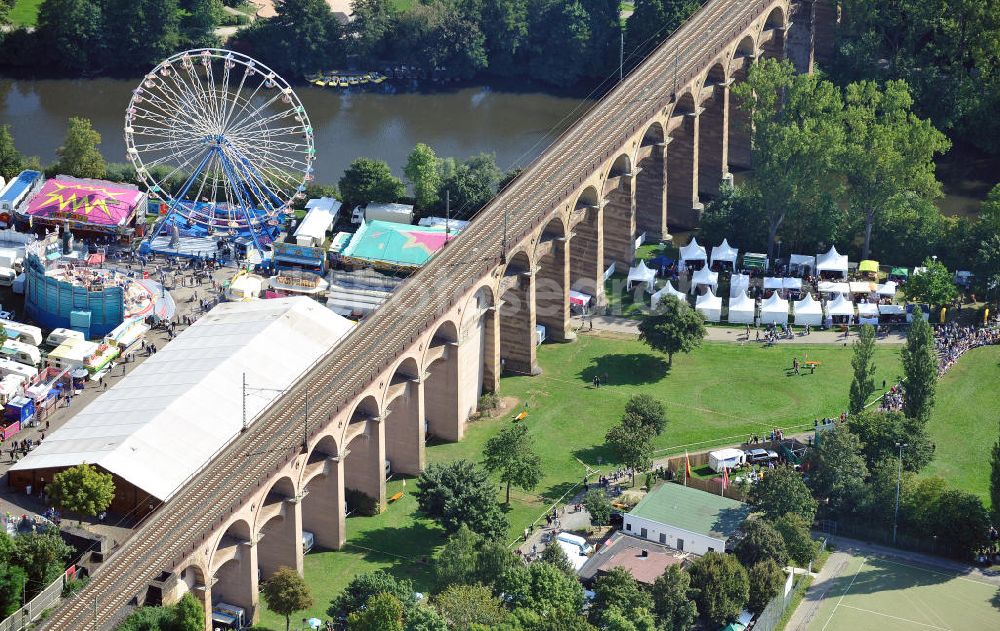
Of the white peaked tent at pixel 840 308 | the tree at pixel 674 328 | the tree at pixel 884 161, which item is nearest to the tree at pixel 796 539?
Answer: the tree at pixel 674 328

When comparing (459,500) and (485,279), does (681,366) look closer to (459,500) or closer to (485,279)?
(485,279)

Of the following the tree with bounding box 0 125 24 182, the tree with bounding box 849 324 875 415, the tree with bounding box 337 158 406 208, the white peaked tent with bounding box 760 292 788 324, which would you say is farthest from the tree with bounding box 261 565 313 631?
the tree with bounding box 0 125 24 182

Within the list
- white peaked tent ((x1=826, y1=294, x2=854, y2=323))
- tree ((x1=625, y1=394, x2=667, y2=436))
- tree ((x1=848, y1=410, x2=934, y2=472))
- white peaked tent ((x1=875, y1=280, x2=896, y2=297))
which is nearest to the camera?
tree ((x1=848, y1=410, x2=934, y2=472))

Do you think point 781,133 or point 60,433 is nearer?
point 60,433

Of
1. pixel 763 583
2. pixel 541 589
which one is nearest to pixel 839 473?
pixel 763 583

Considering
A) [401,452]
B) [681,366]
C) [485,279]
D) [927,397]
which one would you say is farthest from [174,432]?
[927,397]

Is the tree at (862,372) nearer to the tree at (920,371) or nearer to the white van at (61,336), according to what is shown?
the tree at (920,371)

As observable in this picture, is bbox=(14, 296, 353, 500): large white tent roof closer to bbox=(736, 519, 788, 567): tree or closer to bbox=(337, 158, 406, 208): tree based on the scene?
bbox=(337, 158, 406, 208): tree
